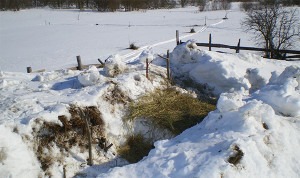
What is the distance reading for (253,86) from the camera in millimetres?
6875

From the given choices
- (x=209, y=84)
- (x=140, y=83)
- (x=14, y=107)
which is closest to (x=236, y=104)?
(x=140, y=83)

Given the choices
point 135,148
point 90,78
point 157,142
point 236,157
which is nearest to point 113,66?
point 90,78

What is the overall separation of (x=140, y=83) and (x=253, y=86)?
369 centimetres

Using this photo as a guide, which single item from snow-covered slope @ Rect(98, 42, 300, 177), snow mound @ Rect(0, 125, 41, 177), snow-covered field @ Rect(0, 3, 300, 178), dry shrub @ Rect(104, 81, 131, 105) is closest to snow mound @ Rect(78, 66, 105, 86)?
snow-covered field @ Rect(0, 3, 300, 178)

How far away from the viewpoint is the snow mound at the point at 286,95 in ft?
13.5

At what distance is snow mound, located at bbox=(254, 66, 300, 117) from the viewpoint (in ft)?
13.5

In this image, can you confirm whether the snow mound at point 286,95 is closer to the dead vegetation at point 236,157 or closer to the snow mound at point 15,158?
the dead vegetation at point 236,157

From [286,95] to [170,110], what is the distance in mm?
2412

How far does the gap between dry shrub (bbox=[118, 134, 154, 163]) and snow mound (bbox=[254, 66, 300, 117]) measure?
2.64 meters

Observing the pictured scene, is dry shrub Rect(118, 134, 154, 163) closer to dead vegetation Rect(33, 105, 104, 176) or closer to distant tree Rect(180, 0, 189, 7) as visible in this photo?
dead vegetation Rect(33, 105, 104, 176)

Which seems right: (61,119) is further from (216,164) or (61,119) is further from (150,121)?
(216,164)

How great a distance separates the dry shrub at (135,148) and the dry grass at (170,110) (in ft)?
1.51

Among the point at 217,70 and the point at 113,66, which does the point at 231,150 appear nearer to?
the point at 113,66

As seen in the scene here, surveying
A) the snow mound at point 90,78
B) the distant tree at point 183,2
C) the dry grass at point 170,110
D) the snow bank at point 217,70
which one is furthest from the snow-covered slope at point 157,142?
the distant tree at point 183,2
